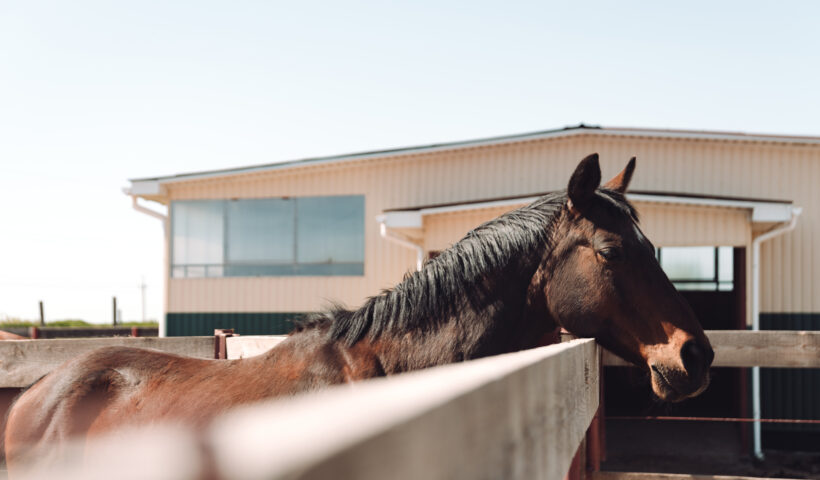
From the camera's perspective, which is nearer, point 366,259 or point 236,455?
point 236,455

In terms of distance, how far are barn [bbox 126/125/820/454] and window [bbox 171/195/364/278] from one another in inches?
1.0

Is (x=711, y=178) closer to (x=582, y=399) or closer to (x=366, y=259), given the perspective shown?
(x=366, y=259)

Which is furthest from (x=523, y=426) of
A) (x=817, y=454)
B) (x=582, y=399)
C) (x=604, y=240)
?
(x=817, y=454)

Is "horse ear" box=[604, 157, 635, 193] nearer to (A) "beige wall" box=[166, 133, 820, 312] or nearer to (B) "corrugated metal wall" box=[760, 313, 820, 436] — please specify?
(A) "beige wall" box=[166, 133, 820, 312]

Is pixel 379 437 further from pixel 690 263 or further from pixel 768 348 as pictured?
pixel 690 263

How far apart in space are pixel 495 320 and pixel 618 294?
1.63 feet

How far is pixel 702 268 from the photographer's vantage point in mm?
13805

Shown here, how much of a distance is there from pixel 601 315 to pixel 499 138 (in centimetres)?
1027

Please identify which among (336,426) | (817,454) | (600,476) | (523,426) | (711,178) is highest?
(711,178)

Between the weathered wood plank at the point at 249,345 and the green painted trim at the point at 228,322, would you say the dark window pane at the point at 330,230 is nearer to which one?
the green painted trim at the point at 228,322

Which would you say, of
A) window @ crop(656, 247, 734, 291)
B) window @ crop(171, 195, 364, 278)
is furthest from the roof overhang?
window @ crop(656, 247, 734, 291)

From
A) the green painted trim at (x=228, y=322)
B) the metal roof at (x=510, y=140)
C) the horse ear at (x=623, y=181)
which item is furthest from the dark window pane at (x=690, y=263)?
the horse ear at (x=623, y=181)

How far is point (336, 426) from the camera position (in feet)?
1.59

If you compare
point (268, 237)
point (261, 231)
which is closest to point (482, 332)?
point (268, 237)
